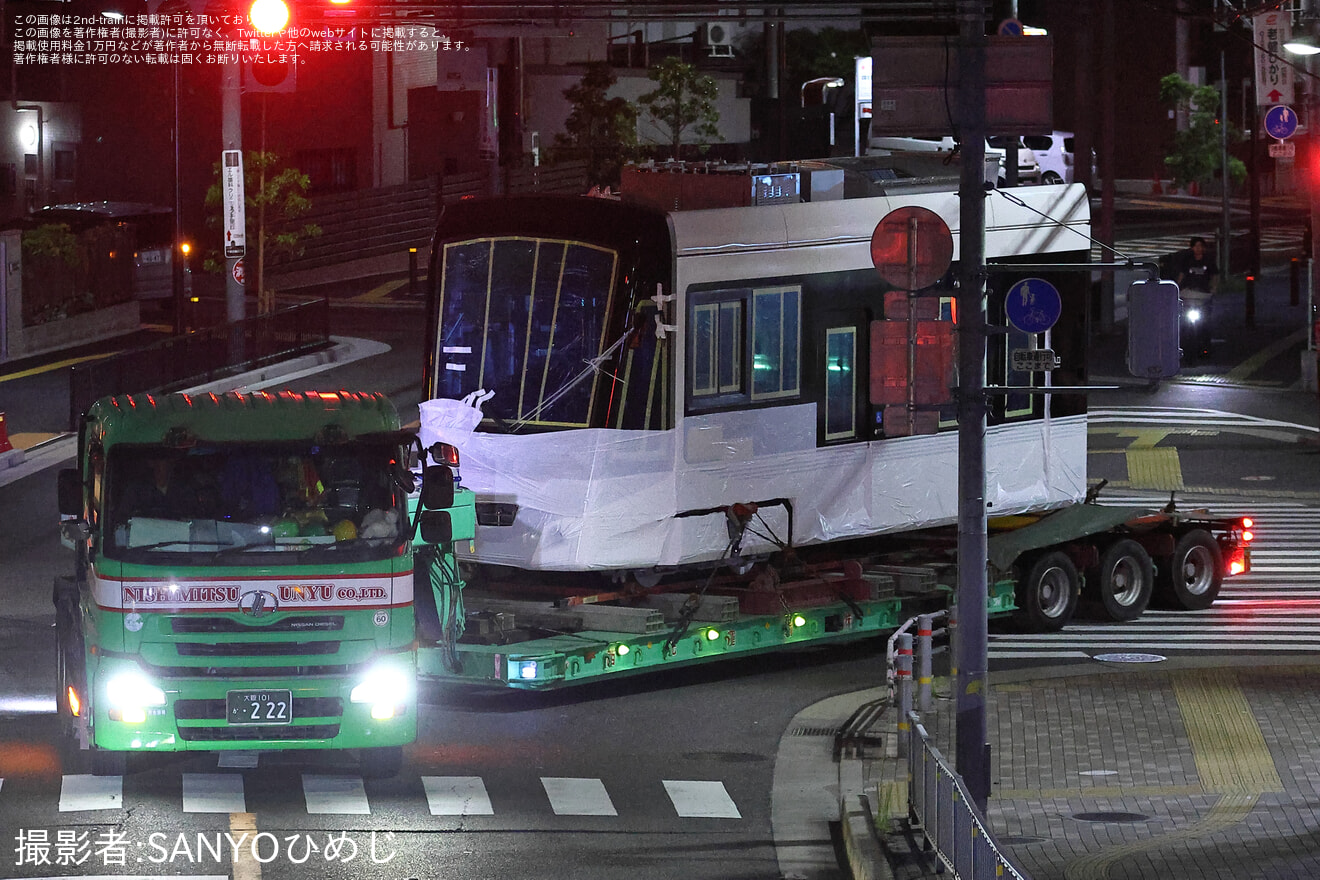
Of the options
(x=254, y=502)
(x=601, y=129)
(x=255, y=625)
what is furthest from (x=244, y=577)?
(x=601, y=129)

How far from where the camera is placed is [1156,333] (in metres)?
14.1

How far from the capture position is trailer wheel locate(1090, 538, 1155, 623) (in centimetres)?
2245

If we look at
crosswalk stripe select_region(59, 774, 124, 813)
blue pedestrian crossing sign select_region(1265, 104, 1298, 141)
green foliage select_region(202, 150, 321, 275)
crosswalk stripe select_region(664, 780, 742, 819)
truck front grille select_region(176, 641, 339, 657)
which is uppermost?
blue pedestrian crossing sign select_region(1265, 104, 1298, 141)

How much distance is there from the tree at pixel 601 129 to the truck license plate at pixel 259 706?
45298 mm

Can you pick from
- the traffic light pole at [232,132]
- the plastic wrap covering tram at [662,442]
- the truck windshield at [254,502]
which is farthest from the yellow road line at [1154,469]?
the truck windshield at [254,502]

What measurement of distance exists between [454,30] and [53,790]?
16352mm

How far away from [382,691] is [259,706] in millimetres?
831

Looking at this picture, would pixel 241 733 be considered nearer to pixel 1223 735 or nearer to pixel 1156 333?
pixel 1156 333

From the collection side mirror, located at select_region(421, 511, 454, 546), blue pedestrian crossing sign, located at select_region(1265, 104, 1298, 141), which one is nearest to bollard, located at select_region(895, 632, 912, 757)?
side mirror, located at select_region(421, 511, 454, 546)

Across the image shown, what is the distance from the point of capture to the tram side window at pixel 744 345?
18469mm

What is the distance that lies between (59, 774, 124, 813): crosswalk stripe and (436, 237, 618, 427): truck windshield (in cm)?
522

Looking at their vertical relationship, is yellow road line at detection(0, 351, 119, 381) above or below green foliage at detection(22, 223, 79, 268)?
below

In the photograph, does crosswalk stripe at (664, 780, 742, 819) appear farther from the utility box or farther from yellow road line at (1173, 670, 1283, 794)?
the utility box

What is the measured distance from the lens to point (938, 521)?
69.2 feet
